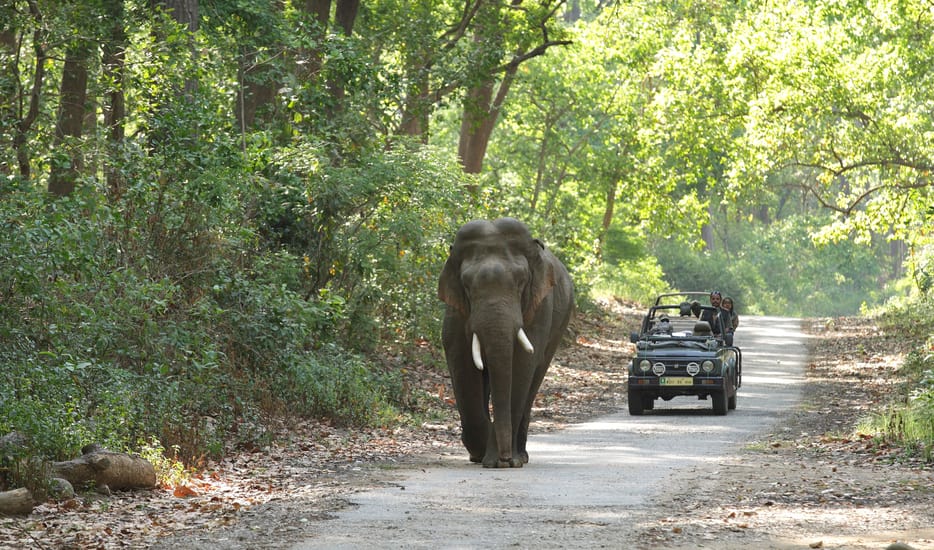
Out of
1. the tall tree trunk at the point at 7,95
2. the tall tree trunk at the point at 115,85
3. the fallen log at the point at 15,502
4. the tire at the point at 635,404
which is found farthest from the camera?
the tire at the point at 635,404

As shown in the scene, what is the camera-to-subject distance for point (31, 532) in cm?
927

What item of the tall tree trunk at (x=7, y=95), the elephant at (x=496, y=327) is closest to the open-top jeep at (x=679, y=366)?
the elephant at (x=496, y=327)

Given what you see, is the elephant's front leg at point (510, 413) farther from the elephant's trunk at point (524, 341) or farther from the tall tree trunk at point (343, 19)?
the tall tree trunk at point (343, 19)

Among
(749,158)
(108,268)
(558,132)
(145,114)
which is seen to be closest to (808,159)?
(749,158)

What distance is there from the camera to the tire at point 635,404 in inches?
801

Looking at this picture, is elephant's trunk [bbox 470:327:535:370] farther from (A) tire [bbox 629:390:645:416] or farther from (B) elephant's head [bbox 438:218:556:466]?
(A) tire [bbox 629:390:645:416]

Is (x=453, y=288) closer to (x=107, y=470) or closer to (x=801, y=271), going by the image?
(x=107, y=470)

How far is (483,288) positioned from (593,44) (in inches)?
1229

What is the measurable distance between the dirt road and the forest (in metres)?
2.50

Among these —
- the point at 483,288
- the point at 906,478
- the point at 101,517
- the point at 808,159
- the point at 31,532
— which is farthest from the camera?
the point at 808,159

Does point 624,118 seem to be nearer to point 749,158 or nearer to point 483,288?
point 749,158

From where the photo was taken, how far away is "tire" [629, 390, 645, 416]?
2033 centimetres

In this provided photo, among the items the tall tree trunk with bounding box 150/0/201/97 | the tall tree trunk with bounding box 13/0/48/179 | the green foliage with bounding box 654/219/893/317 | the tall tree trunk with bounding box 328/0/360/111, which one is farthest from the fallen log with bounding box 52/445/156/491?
the green foliage with bounding box 654/219/893/317

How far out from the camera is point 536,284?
1421 cm
